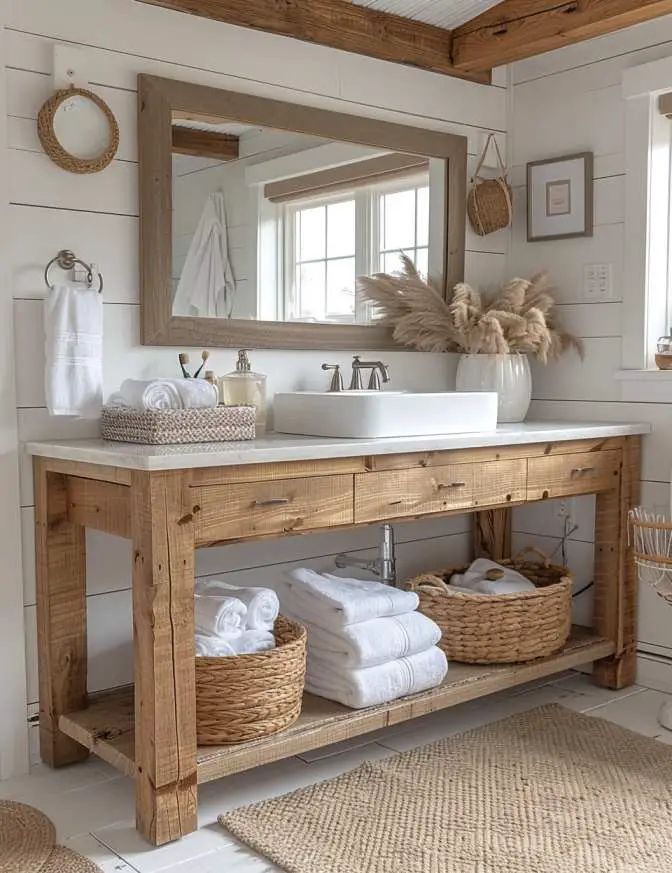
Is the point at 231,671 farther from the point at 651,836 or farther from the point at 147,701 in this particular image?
the point at 651,836

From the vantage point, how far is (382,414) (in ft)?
7.82

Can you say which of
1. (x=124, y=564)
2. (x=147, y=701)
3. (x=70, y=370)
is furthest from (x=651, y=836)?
(x=70, y=370)

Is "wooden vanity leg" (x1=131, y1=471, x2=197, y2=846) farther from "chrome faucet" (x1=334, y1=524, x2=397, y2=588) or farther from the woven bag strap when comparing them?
the woven bag strap

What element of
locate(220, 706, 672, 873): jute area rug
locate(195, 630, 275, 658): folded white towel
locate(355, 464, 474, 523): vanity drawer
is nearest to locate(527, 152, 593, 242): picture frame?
locate(355, 464, 474, 523): vanity drawer

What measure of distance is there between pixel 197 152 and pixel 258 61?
339 mm

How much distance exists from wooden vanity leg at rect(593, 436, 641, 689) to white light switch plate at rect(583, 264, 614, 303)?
483 mm

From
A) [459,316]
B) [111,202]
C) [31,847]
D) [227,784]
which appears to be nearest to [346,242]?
[459,316]

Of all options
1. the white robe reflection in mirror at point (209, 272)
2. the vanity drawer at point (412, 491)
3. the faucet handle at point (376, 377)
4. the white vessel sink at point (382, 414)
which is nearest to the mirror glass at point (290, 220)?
the white robe reflection in mirror at point (209, 272)

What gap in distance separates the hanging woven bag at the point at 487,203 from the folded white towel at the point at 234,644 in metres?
1.63

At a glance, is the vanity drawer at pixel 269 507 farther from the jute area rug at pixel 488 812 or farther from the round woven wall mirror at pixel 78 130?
the round woven wall mirror at pixel 78 130

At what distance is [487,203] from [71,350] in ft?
5.11

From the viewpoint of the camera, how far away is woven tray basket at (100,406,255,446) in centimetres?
218

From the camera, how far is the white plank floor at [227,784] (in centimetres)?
198

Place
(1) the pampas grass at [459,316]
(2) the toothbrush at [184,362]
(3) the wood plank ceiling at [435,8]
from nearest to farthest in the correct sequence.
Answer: (2) the toothbrush at [184,362]
(3) the wood plank ceiling at [435,8]
(1) the pampas grass at [459,316]
